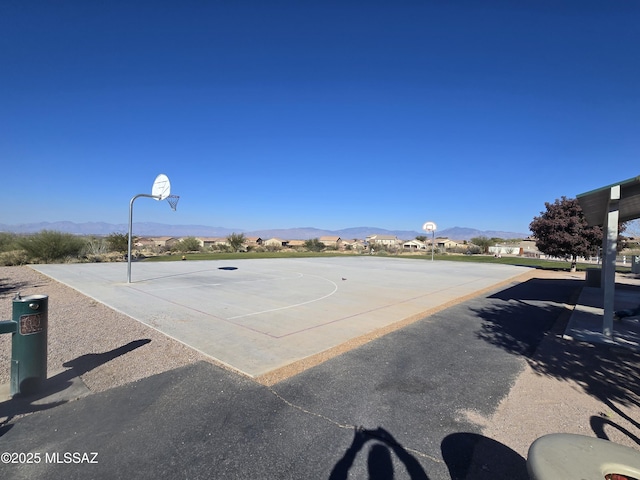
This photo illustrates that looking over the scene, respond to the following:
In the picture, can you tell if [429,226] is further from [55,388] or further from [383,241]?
[383,241]

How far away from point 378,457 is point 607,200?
8794mm

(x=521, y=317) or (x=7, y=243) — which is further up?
(x=7, y=243)

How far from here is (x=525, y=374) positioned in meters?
5.18

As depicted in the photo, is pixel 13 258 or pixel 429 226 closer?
pixel 13 258

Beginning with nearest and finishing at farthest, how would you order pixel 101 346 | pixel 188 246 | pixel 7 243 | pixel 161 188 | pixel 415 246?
pixel 101 346, pixel 161 188, pixel 7 243, pixel 188 246, pixel 415 246

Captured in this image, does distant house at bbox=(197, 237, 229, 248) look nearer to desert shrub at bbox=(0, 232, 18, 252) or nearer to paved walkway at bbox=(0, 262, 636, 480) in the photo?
desert shrub at bbox=(0, 232, 18, 252)

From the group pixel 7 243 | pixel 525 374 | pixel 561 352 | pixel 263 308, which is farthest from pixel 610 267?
pixel 7 243

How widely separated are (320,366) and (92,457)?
124 inches

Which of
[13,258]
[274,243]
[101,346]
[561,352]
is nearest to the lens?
[101,346]

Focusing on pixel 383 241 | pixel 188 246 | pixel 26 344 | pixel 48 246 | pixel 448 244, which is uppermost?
pixel 383 241

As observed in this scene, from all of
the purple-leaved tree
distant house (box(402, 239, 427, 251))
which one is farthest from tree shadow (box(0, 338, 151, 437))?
distant house (box(402, 239, 427, 251))

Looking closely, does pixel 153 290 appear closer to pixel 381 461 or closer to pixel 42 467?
pixel 42 467

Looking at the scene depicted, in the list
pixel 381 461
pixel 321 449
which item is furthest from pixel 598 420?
pixel 321 449

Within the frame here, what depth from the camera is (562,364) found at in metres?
5.65
